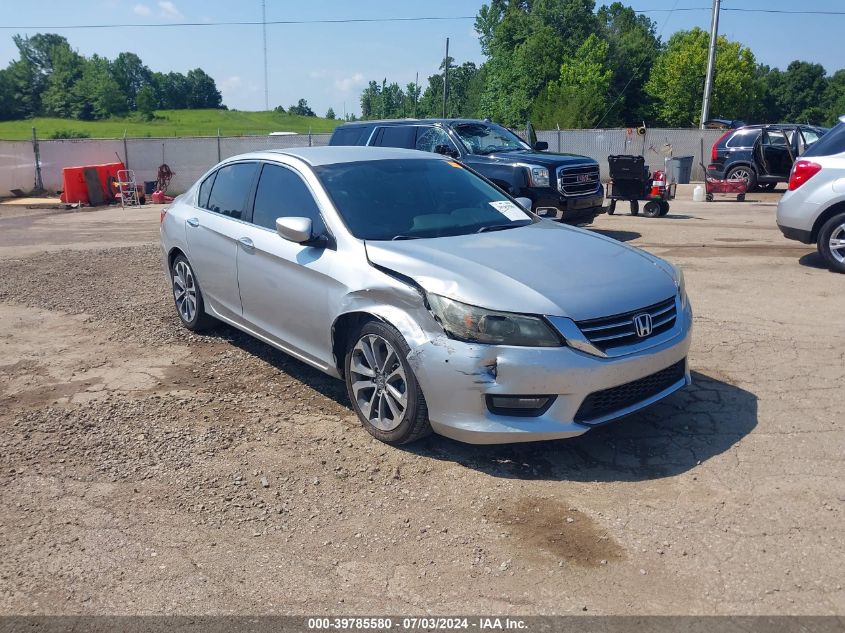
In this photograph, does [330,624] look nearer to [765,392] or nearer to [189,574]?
[189,574]

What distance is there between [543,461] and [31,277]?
8137 mm

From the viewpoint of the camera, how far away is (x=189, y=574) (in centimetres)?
315

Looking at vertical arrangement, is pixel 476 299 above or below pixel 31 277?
above

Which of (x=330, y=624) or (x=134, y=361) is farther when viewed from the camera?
(x=134, y=361)

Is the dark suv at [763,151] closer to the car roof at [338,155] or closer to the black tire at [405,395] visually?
the car roof at [338,155]

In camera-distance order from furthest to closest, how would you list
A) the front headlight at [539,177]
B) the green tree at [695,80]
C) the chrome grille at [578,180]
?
the green tree at [695,80] → the chrome grille at [578,180] → the front headlight at [539,177]

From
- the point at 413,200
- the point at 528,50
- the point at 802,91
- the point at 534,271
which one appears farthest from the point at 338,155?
the point at 802,91

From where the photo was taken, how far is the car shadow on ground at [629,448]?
12.9 ft

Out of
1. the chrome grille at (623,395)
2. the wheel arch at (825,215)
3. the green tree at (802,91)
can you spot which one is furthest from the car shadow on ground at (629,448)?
the green tree at (802,91)

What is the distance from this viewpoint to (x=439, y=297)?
154 inches

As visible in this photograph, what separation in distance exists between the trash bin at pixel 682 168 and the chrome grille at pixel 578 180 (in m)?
11.3

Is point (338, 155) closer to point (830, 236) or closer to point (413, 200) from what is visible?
point (413, 200)

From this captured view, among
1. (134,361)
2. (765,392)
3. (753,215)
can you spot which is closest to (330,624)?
(765,392)

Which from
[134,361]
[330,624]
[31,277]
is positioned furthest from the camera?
[31,277]
